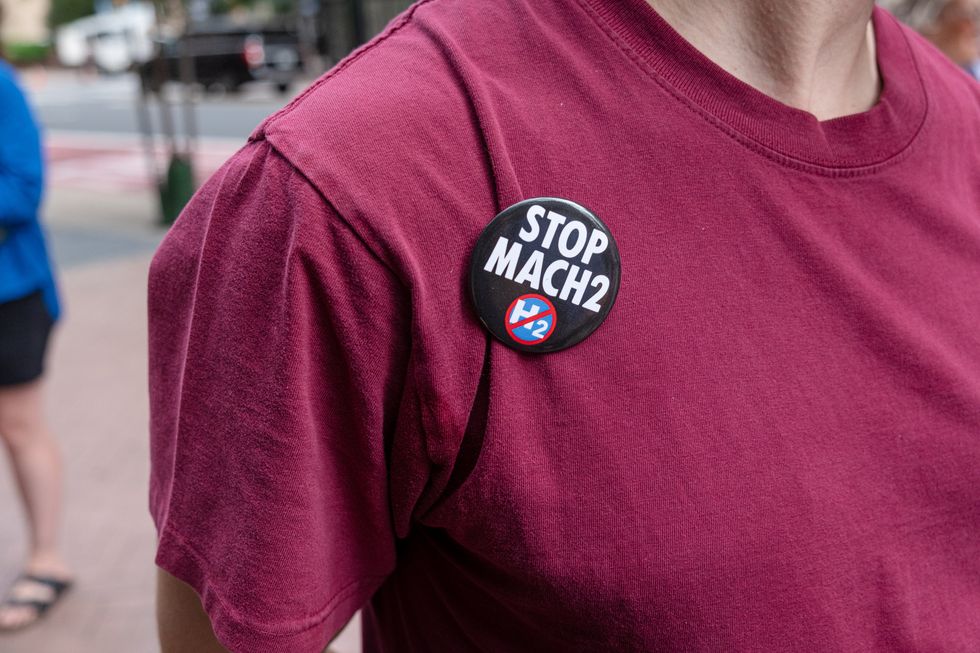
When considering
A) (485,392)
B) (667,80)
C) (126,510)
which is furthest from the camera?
(126,510)

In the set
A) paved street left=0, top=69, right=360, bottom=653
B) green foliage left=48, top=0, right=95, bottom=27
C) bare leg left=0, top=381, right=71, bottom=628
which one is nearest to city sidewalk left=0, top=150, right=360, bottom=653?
paved street left=0, top=69, right=360, bottom=653

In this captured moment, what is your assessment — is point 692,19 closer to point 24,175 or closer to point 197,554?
point 197,554

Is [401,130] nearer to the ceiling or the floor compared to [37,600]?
nearer to the ceiling

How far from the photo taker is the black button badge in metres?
0.78

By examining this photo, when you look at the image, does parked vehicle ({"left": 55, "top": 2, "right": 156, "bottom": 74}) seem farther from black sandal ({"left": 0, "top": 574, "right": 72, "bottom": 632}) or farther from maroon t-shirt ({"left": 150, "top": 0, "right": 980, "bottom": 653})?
maroon t-shirt ({"left": 150, "top": 0, "right": 980, "bottom": 653})

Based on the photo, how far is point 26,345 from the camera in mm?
3152

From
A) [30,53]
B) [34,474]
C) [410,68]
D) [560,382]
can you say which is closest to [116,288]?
[34,474]

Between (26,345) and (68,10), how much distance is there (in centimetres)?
5414

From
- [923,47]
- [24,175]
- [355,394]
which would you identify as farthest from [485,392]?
[24,175]

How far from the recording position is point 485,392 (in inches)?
30.7

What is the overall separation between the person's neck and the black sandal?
331 centimetres

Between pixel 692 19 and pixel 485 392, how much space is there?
0.43 metres

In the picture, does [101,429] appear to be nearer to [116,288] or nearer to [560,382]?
[116,288]

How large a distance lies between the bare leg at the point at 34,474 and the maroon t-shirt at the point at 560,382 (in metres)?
2.60
